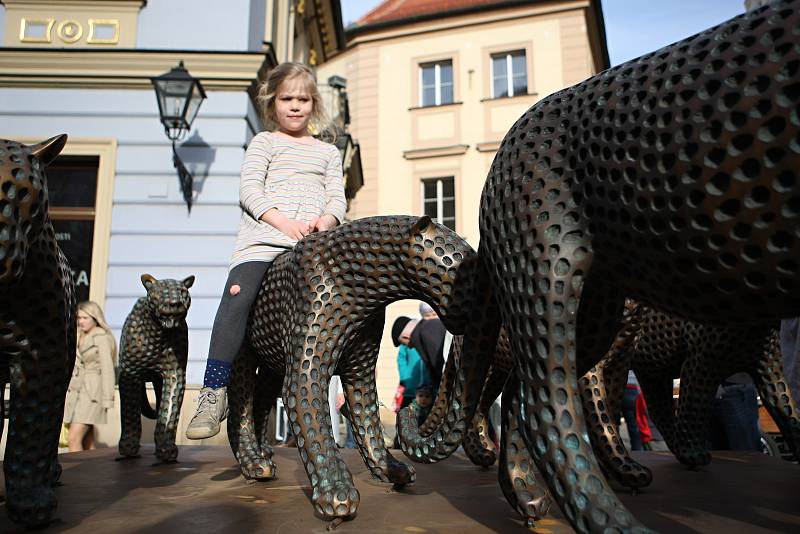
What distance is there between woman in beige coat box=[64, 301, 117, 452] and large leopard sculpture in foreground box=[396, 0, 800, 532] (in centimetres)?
509

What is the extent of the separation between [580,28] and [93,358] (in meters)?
13.6

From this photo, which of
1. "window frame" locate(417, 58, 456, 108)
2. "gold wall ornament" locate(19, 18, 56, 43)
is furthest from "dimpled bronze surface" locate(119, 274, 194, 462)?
"window frame" locate(417, 58, 456, 108)

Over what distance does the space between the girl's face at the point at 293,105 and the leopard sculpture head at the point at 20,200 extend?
1457 millimetres

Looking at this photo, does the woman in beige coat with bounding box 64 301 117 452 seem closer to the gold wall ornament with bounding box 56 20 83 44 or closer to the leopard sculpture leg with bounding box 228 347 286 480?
the leopard sculpture leg with bounding box 228 347 286 480

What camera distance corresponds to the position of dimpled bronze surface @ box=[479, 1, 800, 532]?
1.24 metres

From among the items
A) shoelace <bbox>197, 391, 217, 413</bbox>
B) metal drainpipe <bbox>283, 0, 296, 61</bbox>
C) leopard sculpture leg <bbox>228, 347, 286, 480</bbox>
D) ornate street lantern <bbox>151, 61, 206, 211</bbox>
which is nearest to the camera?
shoelace <bbox>197, 391, 217, 413</bbox>

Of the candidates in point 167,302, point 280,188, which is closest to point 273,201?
point 280,188

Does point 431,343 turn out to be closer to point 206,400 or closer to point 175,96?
point 206,400

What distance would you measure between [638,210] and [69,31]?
899cm

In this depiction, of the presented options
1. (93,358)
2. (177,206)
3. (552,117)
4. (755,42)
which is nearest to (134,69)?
(177,206)

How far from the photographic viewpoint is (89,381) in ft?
18.9

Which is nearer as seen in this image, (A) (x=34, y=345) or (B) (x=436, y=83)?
(A) (x=34, y=345)

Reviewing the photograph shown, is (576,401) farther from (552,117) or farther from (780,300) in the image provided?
(552,117)

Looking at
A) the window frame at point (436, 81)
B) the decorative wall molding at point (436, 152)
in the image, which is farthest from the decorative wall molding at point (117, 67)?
the window frame at point (436, 81)
